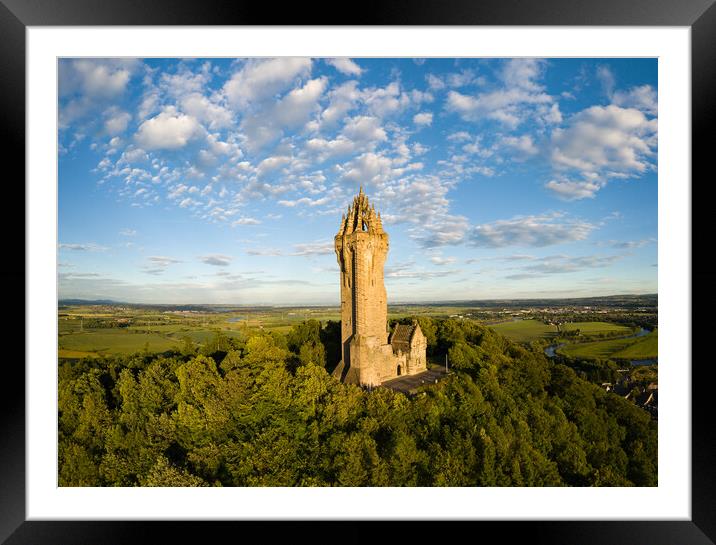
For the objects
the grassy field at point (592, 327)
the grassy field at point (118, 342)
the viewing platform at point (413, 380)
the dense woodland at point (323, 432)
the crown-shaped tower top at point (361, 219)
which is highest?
the crown-shaped tower top at point (361, 219)

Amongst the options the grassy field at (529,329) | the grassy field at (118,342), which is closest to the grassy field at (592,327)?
the grassy field at (529,329)

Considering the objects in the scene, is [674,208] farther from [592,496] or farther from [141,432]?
[141,432]

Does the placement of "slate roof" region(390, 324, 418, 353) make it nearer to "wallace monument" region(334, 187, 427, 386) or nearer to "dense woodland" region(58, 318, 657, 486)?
"wallace monument" region(334, 187, 427, 386)

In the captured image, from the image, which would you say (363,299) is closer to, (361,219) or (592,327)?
(361,219)

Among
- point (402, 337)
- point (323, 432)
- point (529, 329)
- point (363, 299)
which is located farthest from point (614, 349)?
point (402, 337)
